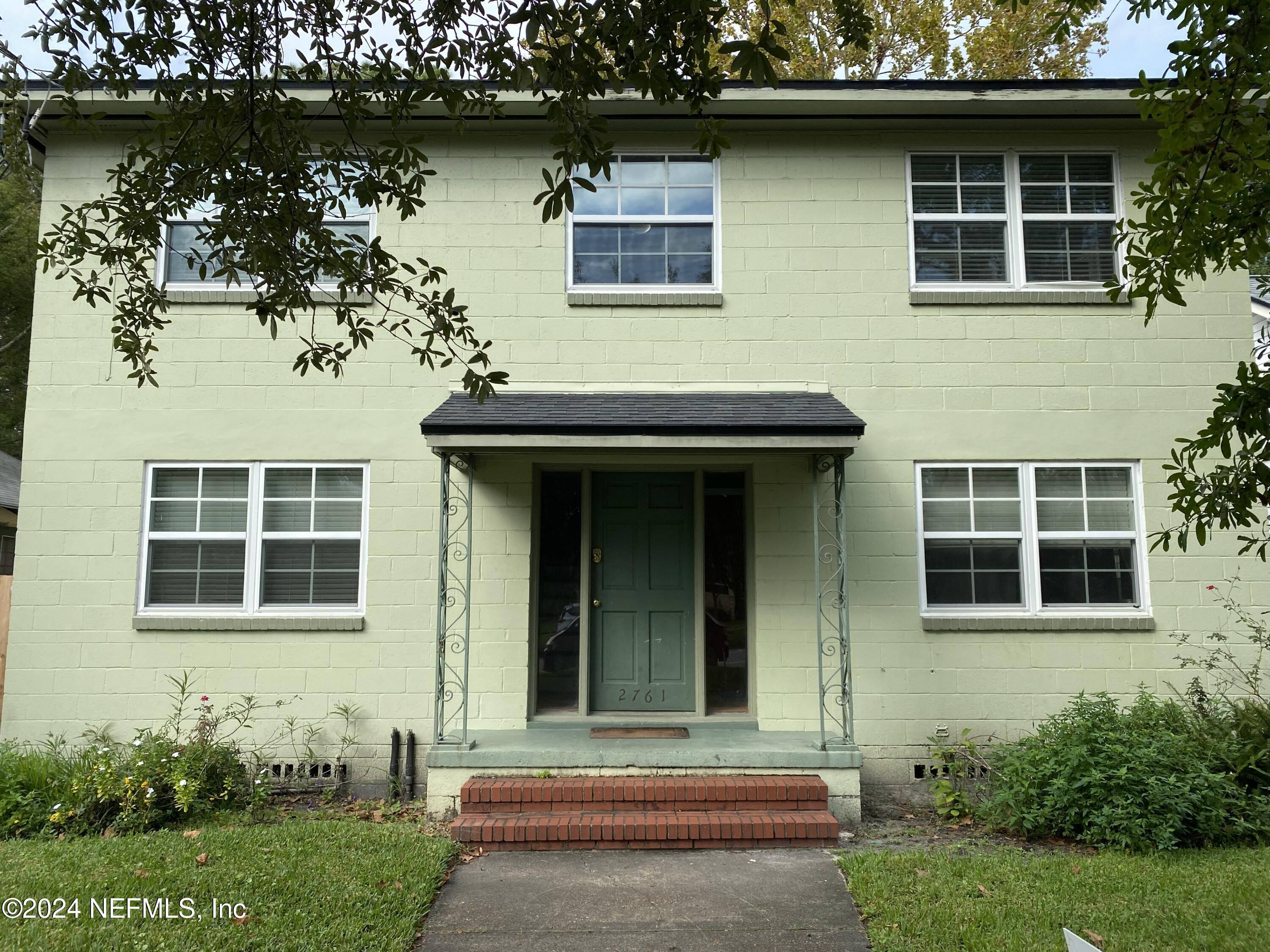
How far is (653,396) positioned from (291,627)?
11.9 feet

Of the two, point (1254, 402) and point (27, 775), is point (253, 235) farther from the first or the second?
point (27, 775)

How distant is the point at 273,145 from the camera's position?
4.23m

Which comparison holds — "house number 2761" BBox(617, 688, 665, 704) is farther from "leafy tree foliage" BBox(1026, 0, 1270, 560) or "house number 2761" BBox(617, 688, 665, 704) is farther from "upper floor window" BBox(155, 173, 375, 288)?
"leafy tree foliage" BBox(1026, 0, 1270, 560)

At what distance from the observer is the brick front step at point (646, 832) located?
6.14 meters

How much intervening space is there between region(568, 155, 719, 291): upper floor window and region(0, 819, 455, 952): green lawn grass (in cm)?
485

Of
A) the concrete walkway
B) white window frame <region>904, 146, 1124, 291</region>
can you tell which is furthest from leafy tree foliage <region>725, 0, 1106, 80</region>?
the concrete walkway

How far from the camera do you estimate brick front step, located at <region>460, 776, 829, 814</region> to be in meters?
6.44

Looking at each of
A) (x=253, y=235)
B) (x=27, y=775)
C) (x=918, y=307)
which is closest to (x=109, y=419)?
(x=27, y=775)

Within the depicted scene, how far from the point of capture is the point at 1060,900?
5.08m

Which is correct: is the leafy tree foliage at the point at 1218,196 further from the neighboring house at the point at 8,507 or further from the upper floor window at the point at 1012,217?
the neighboring house at the point at 8,507

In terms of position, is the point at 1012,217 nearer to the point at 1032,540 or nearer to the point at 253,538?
the point at 1032,540

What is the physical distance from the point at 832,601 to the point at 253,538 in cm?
497

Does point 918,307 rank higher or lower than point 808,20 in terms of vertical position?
lower

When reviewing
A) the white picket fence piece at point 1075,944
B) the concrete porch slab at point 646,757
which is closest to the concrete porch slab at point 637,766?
the concrete porch slab at point 646,757
